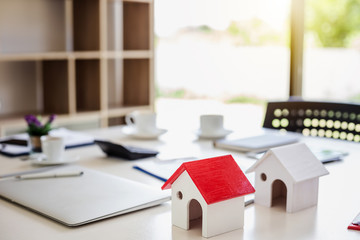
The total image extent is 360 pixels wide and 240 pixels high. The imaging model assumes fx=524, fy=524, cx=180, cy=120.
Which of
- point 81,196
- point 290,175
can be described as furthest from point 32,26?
point 290,175

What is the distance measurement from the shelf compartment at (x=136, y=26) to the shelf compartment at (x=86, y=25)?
1.28 feet

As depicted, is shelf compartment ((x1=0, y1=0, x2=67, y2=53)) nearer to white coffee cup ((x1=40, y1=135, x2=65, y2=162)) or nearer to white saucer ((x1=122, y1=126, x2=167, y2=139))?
white saucer ((x1=122, y1=126, x2=167, y2=139))

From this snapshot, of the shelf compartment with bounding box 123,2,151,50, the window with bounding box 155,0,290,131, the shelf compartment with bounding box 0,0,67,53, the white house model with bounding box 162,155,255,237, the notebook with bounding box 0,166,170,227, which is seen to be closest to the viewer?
the white house model with bounding box 162,155,255,237

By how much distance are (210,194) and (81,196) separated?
0.35 metres

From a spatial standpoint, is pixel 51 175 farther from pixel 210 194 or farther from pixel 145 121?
pixel 145 121

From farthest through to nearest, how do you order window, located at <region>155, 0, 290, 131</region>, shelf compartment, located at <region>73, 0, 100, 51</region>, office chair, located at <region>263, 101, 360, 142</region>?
window, located at <region>155, 0, 290, 131</region>, shelf compartment, located at <region>73, 0, 100, 51</region>, office chair, located at <region>263, 101, 360, 142</region>

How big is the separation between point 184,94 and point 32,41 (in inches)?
151

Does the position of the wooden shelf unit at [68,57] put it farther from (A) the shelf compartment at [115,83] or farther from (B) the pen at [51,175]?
(B) the pen at [51,175]

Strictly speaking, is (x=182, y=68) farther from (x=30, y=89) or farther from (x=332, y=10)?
(x=30, y=89)

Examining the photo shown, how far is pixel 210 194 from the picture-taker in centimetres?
96

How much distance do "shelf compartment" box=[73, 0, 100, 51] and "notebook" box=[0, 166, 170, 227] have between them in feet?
6.58

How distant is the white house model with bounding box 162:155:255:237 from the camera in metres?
0.96

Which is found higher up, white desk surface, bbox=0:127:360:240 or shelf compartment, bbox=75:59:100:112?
shelf compartment, bbox=75:59:100:112

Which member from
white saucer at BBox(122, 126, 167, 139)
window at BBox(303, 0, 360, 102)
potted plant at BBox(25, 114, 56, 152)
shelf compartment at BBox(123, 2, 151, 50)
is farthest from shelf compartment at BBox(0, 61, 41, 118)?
window at BBox(303, 0, 360, 102)
